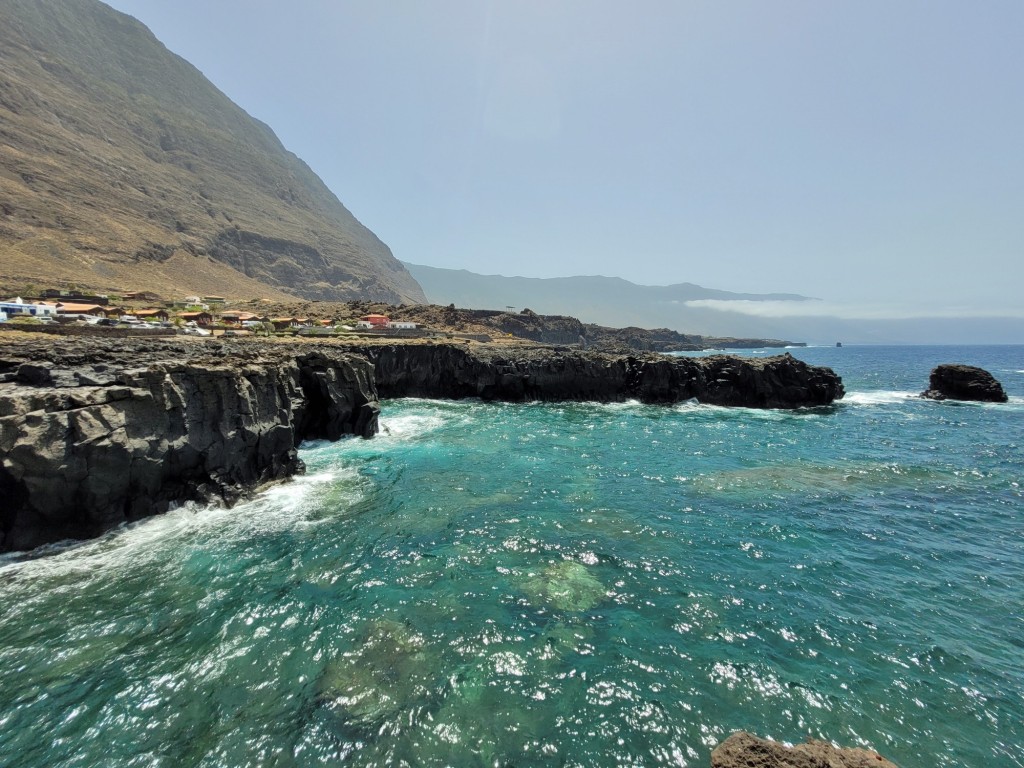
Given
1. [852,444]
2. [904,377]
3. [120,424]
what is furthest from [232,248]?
[904,377]

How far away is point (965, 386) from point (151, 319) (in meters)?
108

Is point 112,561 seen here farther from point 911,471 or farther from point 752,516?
point 911,471

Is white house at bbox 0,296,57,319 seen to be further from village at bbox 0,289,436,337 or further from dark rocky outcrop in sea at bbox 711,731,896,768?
dark rocky outcrop in sea at bbox 711,731,896,768

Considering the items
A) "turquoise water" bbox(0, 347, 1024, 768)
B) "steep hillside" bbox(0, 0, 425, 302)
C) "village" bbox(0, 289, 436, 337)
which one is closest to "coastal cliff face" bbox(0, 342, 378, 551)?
"turquoise water" bbox(0, 347, 1024, 768)

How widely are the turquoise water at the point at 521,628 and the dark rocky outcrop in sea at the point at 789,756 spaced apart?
274 cm

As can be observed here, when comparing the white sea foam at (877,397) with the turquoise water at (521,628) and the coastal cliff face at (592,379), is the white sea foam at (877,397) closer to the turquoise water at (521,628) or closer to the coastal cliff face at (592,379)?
the coastal cliff face at (592,379)

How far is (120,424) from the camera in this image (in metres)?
17.3

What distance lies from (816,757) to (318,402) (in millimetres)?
33744

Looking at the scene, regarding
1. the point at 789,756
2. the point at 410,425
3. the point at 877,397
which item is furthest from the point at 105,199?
the point at 877,397

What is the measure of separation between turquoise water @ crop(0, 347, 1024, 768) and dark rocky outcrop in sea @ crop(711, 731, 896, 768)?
2.74m

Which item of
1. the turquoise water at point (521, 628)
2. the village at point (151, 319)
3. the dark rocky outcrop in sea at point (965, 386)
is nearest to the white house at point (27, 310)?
the village at point (151, 319)

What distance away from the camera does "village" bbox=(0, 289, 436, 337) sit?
45.6m

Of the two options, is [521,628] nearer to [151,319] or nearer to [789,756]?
[789,756]

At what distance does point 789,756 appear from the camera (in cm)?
598
